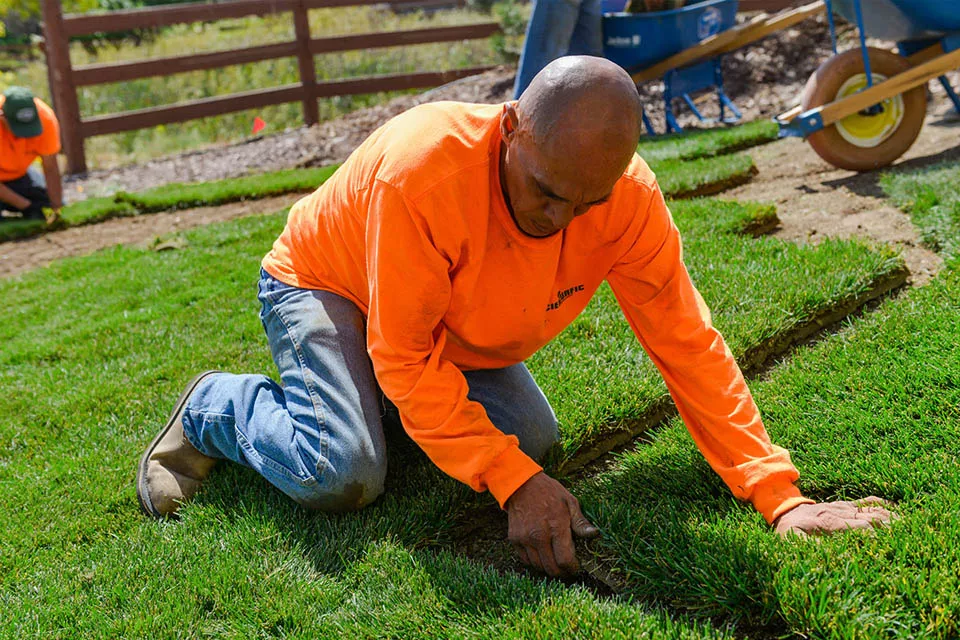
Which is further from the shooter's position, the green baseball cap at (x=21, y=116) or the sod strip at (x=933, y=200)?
the green baseball cap at (x=21, y=116)

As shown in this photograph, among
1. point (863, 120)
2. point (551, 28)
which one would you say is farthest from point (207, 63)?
point (863, 120)

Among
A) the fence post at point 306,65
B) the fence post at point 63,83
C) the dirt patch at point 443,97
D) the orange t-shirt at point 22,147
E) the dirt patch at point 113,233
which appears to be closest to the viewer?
the dirt patch at point 113,233

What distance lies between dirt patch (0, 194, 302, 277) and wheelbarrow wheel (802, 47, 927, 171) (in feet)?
12.4

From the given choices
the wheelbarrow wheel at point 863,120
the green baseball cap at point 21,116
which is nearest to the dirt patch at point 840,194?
the wheelbarrow wheel at point 863,120

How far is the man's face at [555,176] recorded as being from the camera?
1.78m

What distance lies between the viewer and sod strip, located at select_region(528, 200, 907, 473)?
2.92 metres

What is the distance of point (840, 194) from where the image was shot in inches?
193

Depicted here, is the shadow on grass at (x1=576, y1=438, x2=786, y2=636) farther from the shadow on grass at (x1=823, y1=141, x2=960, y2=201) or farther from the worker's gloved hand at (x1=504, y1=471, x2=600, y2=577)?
the shadow on grass at (x1=823, y1=141, x2=960, y2=201)

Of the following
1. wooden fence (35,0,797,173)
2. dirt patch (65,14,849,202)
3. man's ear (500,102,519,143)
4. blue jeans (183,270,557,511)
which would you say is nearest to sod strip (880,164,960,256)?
blue jeans (183,270,557,511)

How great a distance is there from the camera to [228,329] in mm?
4047

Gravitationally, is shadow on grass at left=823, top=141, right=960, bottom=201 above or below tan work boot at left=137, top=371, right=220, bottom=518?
above

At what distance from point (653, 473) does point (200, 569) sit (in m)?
1.31

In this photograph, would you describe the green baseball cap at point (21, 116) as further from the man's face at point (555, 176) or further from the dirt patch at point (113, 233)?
the man's face at point (555, 176)

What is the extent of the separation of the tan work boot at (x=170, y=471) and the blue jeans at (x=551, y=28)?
4.89 metres
